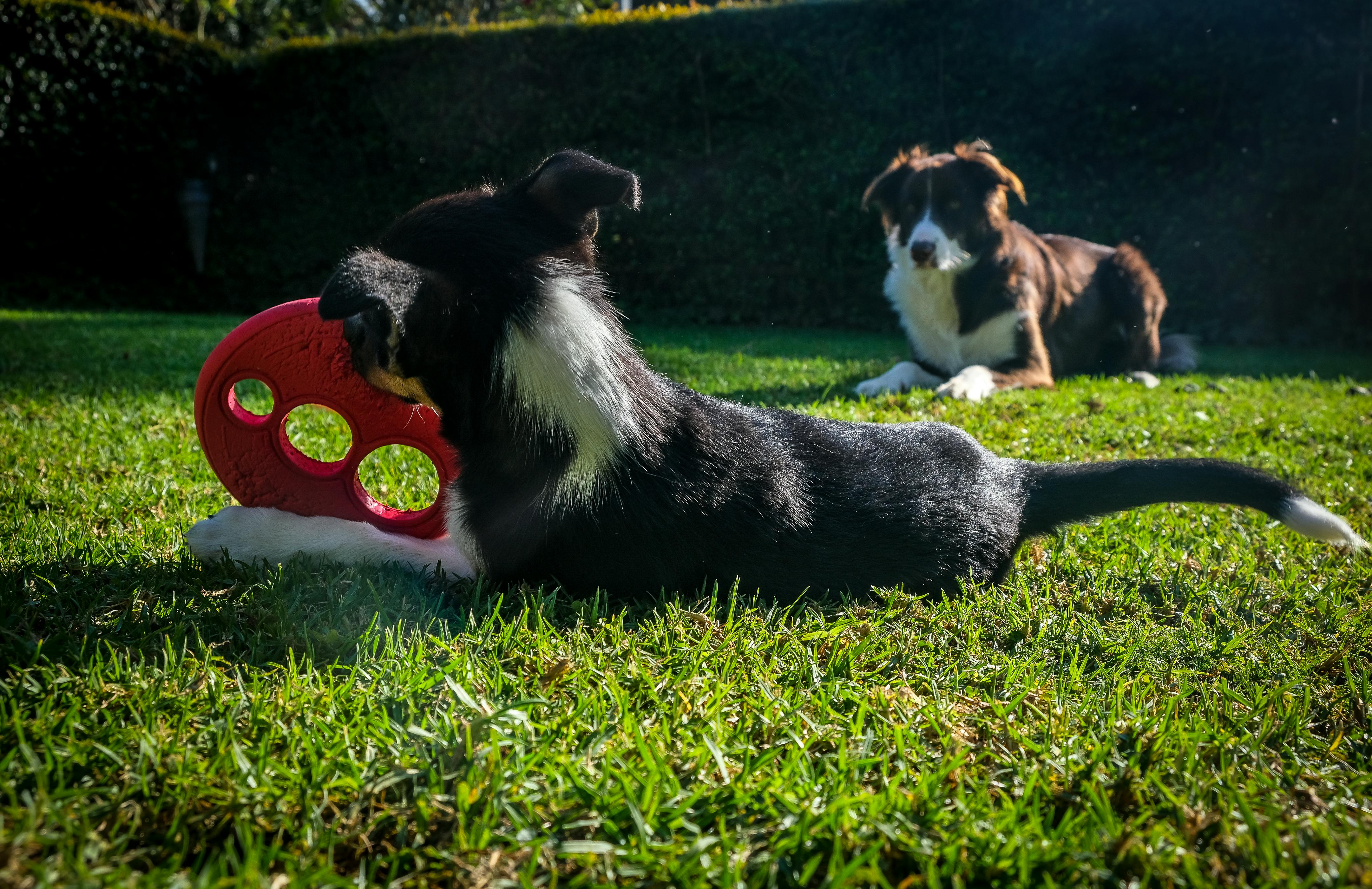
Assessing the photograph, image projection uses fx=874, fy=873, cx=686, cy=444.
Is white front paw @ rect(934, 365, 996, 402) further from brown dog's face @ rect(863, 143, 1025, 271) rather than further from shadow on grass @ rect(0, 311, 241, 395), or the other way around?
shadow on grass @ rect(0, 311, 241, 395)

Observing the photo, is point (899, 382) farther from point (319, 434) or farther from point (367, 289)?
point (367, 289)

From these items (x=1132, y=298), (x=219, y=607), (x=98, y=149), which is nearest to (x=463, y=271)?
(x=219, y=607)

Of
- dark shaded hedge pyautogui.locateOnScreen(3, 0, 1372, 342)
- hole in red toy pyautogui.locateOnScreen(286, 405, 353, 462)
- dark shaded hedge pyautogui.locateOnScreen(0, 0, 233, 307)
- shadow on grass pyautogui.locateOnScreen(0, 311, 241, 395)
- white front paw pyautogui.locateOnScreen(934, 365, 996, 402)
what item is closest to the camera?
hole in red toy pyautogui.locateOnScreen(286, 405, 353, 462)

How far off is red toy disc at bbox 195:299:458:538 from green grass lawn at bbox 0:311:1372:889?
1.15ft

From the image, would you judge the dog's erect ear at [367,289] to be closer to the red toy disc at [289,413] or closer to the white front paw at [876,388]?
the red toy disc at [289,413]

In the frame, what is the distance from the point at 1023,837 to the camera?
1.58 m

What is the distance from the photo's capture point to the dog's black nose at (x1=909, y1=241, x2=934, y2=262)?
21.3 feet

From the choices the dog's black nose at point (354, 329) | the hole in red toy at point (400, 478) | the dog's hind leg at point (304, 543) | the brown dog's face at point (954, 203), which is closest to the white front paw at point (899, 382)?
the brown dog's face at point (954, 203)

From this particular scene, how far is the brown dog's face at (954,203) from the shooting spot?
6.56m

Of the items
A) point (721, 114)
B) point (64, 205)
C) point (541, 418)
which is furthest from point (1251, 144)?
point (64, 205)

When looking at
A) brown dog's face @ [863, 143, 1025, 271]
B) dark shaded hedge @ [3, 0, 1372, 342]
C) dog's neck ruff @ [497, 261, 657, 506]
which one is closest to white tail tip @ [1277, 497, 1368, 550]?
dog's neck ruff @ [497, 261, 657, 506]

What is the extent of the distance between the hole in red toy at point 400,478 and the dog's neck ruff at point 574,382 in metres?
1.08

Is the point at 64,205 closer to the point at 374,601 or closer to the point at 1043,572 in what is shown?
the point at 374,601

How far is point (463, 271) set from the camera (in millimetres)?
2367
